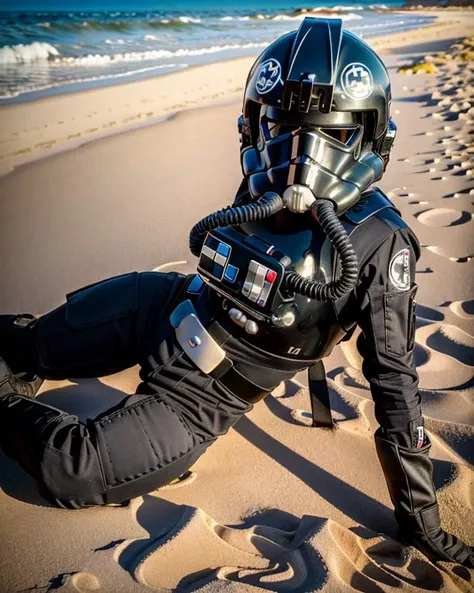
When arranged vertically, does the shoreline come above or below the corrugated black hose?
below

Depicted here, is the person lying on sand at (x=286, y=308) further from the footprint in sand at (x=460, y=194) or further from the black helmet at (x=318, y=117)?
the footprint in sand at (x=460, y=194)

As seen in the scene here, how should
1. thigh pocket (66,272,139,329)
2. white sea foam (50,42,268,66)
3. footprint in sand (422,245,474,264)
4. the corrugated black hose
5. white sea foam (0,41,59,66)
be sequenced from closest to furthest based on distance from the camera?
the corrugated black hose < thigh pocket (66,272,139,329) < footprint in sand (422,245,474,264) < white sea foam (0,41,59,66) < white sea foam (50,42,268,66)

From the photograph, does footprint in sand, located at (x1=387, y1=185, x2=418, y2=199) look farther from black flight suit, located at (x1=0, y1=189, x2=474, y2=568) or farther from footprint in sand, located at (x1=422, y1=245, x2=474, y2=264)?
black flight suit, located at (x1=0, y1=189, x2=474, y2=568)

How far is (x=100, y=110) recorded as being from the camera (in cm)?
827

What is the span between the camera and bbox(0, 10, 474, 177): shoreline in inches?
259

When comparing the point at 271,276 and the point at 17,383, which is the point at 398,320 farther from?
the point at 17,383

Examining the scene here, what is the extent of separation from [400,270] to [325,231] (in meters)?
0.30

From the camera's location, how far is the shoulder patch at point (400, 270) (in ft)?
6.00

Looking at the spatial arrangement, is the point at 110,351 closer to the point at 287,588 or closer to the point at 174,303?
the point at 174,303

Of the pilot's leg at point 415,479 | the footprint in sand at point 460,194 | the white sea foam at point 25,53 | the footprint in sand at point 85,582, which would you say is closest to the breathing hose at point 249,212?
the pilot's leg at point 415,479

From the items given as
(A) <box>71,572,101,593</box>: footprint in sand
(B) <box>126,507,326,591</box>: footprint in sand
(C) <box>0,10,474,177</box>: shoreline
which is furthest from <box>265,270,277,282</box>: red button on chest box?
(C) <box>0,10,474,177</box>: shoreline

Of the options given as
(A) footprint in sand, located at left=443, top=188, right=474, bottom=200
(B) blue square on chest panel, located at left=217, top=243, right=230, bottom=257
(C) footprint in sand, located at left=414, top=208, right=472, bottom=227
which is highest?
(B) blue square on chest panel, located at left=217, top=243, right=230, bottom=257

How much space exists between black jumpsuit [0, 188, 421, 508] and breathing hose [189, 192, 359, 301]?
0.52ft

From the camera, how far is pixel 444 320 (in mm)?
A: 3297
